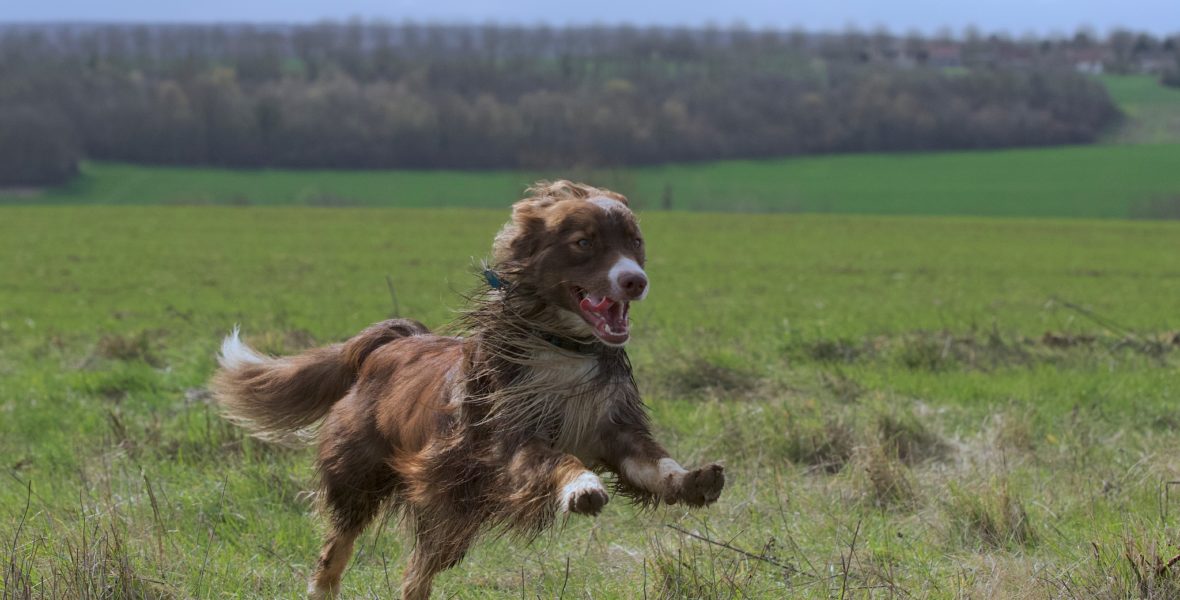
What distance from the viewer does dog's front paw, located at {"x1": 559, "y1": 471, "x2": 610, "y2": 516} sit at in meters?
3.90

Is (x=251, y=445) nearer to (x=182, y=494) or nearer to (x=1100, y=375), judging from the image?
(x=182, y=494)

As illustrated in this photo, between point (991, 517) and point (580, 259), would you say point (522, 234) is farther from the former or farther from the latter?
point (991, 517)

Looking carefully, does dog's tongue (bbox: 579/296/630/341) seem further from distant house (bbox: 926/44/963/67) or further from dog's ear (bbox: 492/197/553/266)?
distant house (bbox: 926/44/963/67)

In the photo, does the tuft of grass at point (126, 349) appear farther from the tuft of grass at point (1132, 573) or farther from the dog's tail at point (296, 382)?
the tuft of grass at point (1132, 573)

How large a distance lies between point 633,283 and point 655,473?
2.09 ft

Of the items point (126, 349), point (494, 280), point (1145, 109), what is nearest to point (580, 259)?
point (494, 280)

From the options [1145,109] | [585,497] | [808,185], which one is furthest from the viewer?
[1145,109]

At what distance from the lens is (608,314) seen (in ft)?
15.1

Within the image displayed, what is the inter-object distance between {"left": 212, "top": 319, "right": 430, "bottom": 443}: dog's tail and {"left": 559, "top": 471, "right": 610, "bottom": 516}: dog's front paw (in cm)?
202

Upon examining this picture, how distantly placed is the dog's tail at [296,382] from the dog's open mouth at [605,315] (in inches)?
58.6

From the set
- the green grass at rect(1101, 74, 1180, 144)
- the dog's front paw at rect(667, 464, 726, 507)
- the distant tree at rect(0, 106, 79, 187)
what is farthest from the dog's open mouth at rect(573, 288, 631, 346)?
the green grass at rect(1101, 74, 1180, 144)

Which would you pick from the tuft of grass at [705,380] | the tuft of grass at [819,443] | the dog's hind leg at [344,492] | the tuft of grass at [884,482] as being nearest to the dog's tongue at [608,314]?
the dog's hind leg at [344,492]

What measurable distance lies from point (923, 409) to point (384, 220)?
45.8 m

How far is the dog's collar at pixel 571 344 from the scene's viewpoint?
4793 mm
